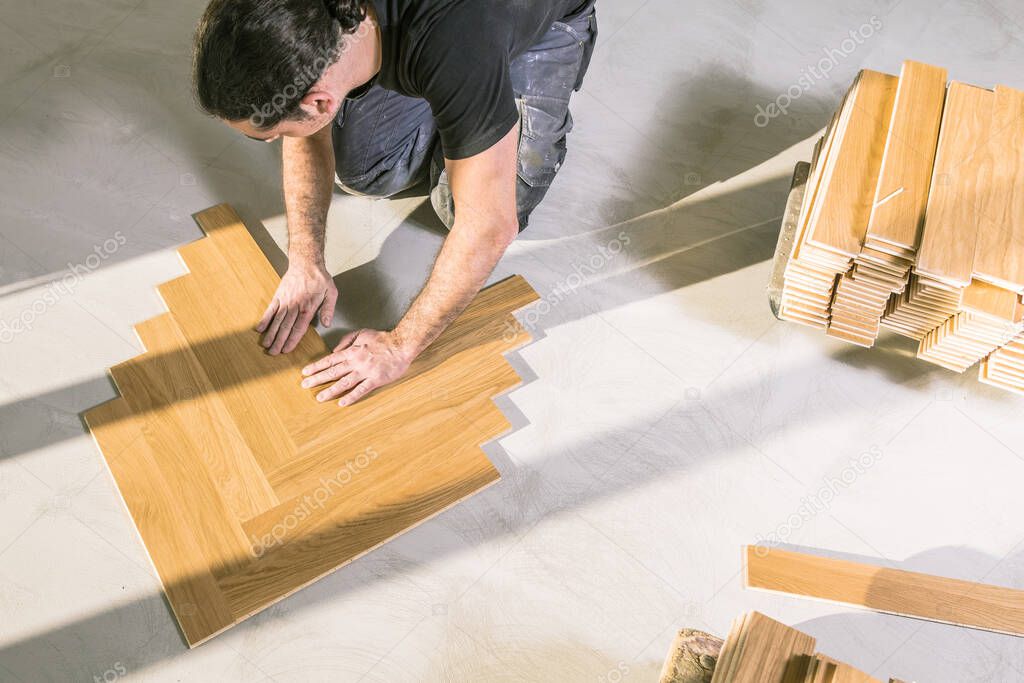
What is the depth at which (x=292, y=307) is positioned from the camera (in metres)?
2.41

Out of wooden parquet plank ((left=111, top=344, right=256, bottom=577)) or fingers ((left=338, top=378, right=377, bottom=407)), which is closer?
wooden parquet plank ((left=111, top=344, right=256, bottom=577))

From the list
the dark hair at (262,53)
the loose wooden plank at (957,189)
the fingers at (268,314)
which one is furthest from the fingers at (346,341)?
the loose wooden plank at (957,189)

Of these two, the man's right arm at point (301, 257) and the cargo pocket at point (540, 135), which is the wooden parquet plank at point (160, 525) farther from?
the cargo pocket at point (540, 135)

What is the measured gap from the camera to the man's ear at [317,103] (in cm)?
170

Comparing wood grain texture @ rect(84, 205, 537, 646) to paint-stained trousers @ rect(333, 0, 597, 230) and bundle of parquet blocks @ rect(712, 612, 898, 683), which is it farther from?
bundle of parquet blocks @ rect(712, 612, 898, 683)

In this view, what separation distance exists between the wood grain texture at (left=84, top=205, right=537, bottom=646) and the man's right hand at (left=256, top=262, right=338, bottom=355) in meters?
0.04

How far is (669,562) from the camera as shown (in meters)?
2.28

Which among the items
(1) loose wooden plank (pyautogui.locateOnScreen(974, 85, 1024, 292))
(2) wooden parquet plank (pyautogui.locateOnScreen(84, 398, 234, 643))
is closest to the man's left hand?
(2) wooden parquet plank (pyautogui.locateOnScreen(84, 398, 234, 643))

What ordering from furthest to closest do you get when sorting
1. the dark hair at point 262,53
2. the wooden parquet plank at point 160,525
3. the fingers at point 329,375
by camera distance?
the fingers at point 329,375
the wooden parquet plank at point 160,525
the dark hair at point 262,53

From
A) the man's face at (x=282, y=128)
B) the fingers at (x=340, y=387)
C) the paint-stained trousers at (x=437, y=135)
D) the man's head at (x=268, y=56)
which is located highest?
the man's head at (x=268, y=56)

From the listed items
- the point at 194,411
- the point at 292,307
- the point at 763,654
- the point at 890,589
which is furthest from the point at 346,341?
the point at 890,589

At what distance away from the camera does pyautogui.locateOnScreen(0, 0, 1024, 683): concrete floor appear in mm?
2166

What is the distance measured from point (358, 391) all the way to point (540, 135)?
98cm

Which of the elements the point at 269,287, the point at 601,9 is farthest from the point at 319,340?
the point at 601,9
